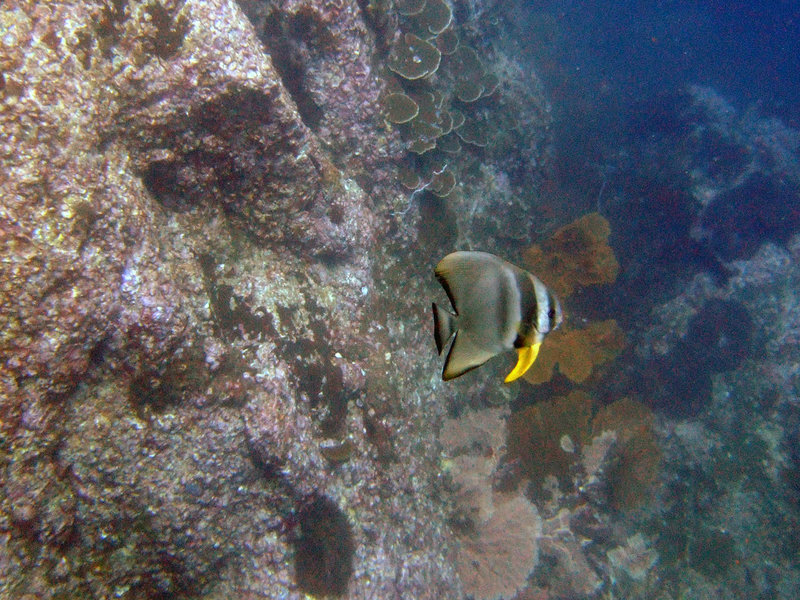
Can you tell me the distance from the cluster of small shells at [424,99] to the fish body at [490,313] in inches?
197

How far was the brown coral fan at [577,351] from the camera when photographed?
6625mm

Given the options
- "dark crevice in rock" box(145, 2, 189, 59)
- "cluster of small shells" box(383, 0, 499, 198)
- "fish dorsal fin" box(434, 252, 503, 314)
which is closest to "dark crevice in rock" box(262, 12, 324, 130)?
"cluster of small shells" box(383, 0, 499, 198)

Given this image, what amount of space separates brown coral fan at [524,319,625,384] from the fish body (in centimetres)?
518

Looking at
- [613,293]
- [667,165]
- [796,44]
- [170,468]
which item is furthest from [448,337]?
[796,44]

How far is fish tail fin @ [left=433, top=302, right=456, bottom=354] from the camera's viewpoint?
1.61 metres

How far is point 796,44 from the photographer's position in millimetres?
20391

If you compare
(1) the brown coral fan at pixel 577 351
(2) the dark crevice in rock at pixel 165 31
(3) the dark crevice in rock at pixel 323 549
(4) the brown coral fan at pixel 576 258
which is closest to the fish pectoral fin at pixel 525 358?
(3) the dark crevice in rock at pixel 323 549

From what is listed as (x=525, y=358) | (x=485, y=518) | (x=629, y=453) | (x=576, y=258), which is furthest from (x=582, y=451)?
(x=525, y=358)

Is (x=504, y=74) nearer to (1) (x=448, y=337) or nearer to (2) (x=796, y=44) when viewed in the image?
(1) (x=448, y=337)

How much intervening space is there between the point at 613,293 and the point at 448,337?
834 cm

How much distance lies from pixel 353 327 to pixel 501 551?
4.00 metres

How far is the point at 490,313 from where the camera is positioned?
5.14 feet

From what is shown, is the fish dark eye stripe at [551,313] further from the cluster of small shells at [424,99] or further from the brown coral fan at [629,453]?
the brown coral fan at [629,453]

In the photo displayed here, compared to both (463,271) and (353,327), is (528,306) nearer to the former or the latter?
(463,271)
